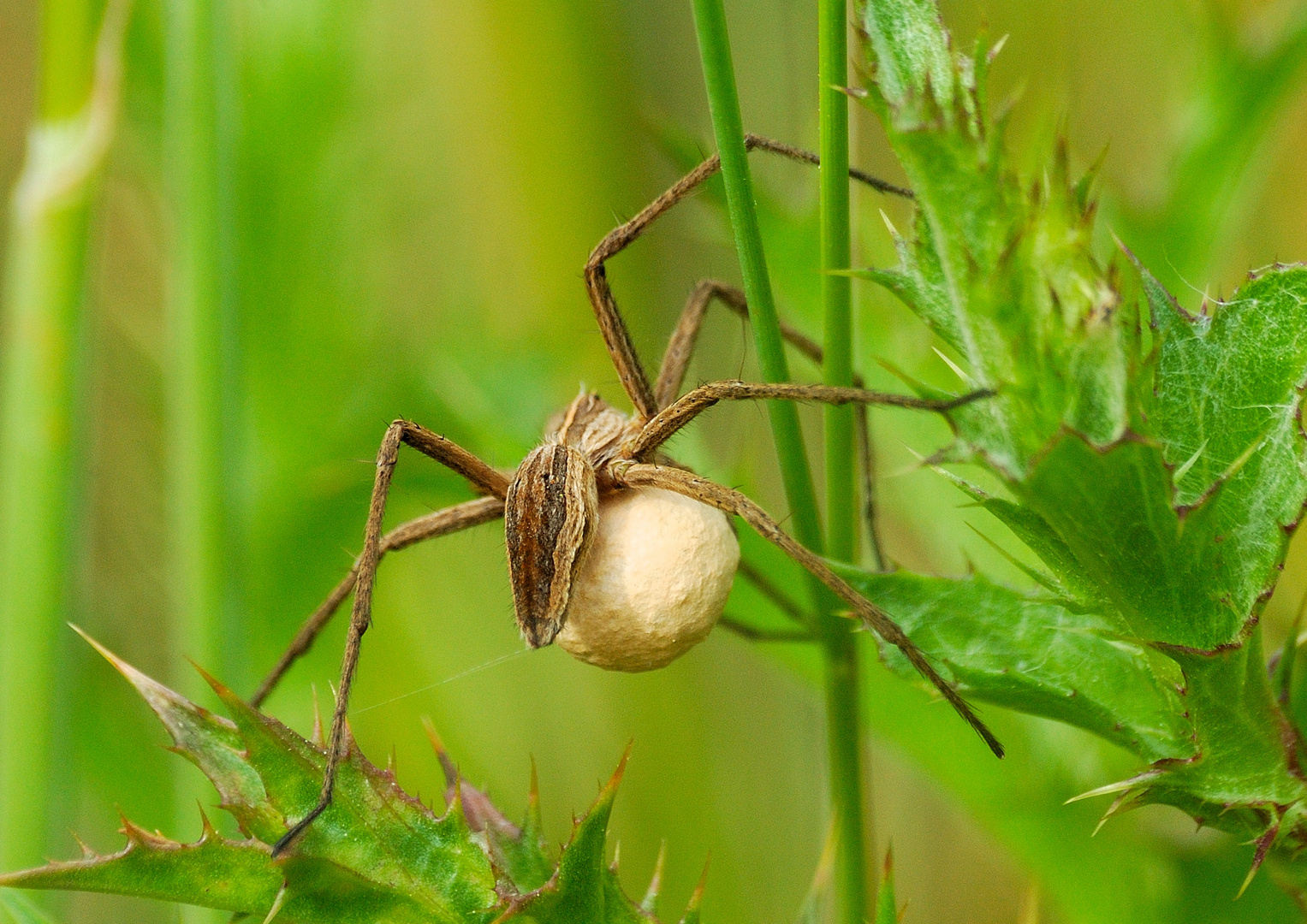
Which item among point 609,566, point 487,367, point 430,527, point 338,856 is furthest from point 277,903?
point 487,367

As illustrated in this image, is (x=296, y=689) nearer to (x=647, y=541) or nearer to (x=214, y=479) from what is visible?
(x=214, y=479)

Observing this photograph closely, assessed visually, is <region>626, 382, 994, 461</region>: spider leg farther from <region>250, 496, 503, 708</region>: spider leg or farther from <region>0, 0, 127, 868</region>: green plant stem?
<region>0, 0, 127, 868</region>: green plant stem

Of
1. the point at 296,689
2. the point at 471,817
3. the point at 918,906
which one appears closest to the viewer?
the point at 471,817

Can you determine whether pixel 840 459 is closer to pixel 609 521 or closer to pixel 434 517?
pixel 609 521

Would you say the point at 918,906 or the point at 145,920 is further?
the point at 918,906

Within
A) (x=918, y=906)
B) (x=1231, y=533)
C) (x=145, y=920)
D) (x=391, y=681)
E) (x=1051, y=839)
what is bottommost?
(x=918, y=906)

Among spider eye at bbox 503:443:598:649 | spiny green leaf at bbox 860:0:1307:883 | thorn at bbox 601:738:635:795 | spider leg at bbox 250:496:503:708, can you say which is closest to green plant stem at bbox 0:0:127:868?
spider leg at bbox 250:496:503:708

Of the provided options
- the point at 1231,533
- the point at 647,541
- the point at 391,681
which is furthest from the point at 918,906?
the point at 1231,533
